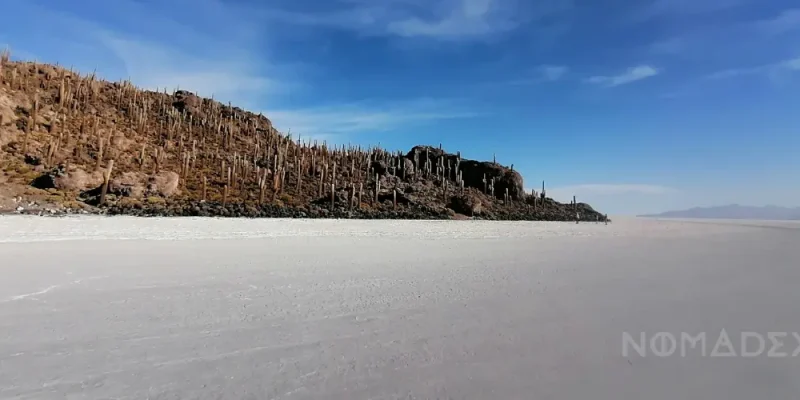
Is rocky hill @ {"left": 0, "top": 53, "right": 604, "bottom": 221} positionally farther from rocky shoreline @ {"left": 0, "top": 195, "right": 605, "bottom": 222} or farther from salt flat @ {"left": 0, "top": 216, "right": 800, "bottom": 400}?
salt flat @ {"left": 0, "top": 216, "right": 800, "bottom": 400}

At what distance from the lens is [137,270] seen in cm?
629

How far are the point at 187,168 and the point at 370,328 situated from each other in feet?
112

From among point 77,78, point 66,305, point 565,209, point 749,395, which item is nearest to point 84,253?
point 66,305

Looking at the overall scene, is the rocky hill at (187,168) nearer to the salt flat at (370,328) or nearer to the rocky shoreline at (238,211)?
the rocky shoreline at (238,211)

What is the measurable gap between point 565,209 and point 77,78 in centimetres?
5542

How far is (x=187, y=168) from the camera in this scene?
3350 centimetres

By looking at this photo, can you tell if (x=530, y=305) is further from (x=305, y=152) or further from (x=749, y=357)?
(x=305, y=152)

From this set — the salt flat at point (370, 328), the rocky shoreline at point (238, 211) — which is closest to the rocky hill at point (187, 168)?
the rocky shoreline at point (238, 211)

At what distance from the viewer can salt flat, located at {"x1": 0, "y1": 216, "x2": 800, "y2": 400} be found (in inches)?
102

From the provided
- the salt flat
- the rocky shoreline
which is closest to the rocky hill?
the rocky shoreline

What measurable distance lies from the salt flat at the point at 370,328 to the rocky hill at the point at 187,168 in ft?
61.2

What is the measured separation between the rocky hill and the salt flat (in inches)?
734

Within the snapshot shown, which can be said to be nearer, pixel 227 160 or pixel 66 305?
pixel 66 305

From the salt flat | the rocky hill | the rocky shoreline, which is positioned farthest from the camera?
the rocky hill
